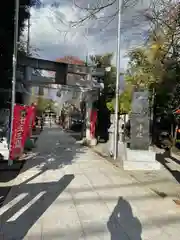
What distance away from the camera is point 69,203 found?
21.7 ft

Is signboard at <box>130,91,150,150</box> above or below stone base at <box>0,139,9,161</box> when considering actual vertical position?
above

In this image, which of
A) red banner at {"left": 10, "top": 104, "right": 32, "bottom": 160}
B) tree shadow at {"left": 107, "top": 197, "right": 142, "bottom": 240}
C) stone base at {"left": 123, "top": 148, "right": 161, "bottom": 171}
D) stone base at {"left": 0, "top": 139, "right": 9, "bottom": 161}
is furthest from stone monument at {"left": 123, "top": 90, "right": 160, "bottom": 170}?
tree shadow at {"left": 107, "top": 197, "right": 142, "bottom": 240}

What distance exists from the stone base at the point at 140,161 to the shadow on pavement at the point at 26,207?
3000mm

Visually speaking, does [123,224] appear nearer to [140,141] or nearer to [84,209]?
[84,209]

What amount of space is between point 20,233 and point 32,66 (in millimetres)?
11245

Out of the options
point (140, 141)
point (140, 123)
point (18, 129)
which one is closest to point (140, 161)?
point (140, 141)

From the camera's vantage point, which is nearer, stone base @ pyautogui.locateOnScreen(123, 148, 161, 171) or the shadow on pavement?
the shadow on pavement

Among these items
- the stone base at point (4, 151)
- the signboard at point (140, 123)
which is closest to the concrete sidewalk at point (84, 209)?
the signboard at point (140, 123)

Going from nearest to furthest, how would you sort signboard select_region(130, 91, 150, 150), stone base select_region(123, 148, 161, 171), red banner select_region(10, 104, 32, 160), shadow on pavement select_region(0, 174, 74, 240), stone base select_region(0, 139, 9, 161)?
shadow on pavement select_region(0, 174, 74, 240), stone base select_region(123, 148, 161, 171), red banner select_region(10, 104, 32, 160), signboard select_region(130, 91, 150, 150), stone base select_region(0, 139, 9, 161)

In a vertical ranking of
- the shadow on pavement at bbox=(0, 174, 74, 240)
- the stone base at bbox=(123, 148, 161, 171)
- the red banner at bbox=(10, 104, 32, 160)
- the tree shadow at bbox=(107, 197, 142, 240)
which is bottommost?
the tree shadow at bbox=(107, 197, 142, 240)

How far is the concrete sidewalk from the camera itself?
5.03 metres

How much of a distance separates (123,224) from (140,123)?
674 cm

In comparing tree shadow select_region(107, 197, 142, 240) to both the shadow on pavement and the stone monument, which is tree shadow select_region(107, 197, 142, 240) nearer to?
the shadow on pavement

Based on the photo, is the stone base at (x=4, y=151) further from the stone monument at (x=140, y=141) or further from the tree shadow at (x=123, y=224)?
the tree shadow at (x=123, y=224)
